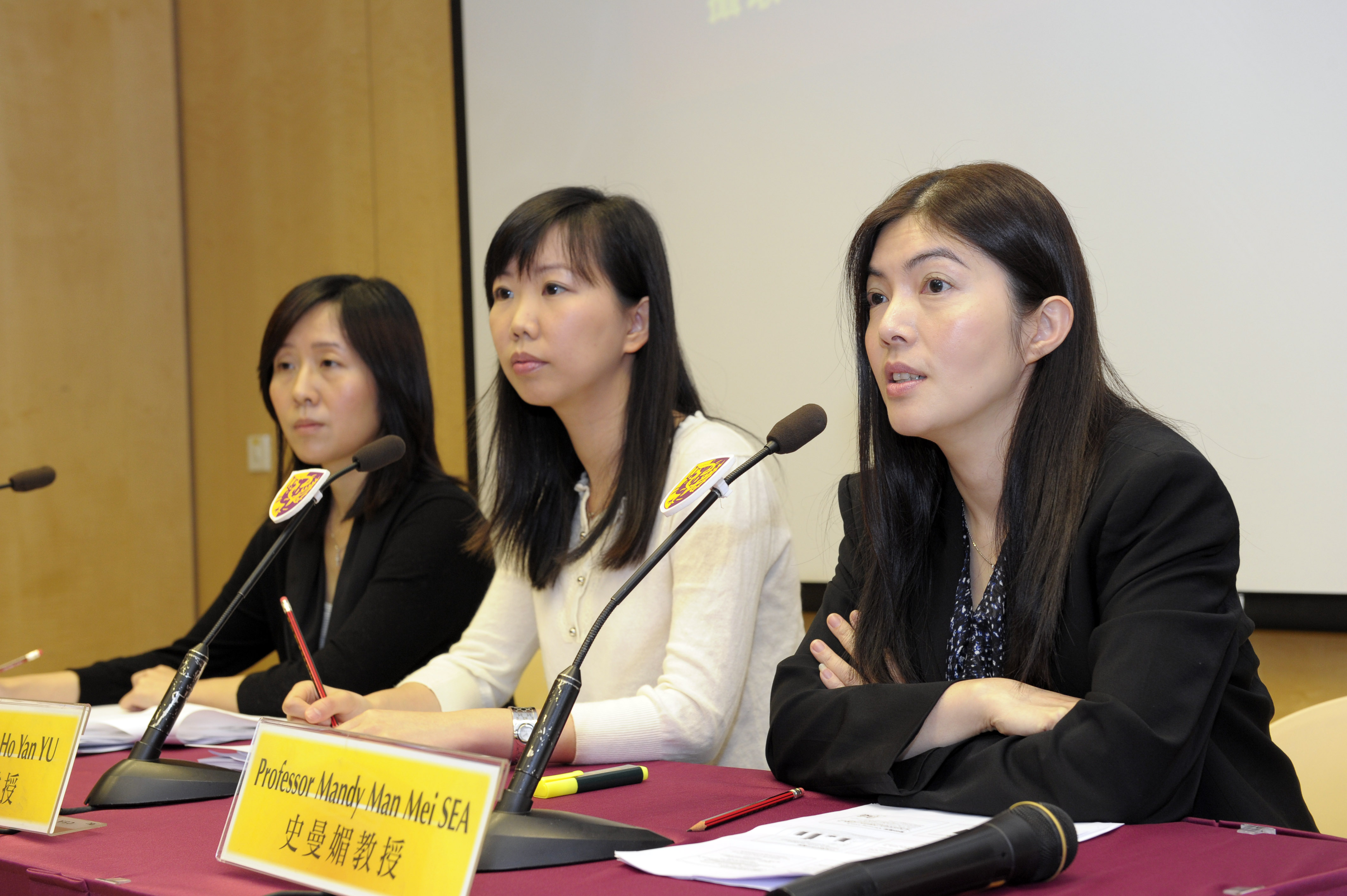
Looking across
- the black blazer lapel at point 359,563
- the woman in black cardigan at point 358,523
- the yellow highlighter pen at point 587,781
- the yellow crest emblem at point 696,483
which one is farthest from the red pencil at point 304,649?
the black blazer lapel at point 359,563

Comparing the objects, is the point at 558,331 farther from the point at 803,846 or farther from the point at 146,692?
the point at 803,846

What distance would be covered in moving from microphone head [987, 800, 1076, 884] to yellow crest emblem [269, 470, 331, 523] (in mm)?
815

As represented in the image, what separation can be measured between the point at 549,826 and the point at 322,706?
60 centimetres

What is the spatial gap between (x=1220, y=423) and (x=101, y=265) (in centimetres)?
331

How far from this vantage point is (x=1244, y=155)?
201 centimetres

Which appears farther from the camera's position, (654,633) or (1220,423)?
(1220,423)

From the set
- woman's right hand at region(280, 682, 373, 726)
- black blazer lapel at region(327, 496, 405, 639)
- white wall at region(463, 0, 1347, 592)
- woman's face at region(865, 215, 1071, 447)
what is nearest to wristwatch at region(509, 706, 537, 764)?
woman's right hand at region(280, 682, 373, 726)

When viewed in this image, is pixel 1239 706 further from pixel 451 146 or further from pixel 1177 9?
pixel 451 146

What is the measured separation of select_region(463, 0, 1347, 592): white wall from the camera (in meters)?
1.96

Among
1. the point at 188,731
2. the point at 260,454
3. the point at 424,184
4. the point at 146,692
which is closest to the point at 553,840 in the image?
the point at 188,731

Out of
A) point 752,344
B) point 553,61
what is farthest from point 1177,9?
point 553,61

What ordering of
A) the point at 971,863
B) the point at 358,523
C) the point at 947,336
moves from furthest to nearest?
1. the point at 358,523
2. the point at 947,336
3. the point at 971,863

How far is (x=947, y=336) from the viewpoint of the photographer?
4.32 feet

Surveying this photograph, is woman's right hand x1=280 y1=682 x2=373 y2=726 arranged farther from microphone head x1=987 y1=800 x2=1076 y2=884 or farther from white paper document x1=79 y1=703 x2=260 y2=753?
microphone head x1=987 y1=800 x2=1076 y2=884
